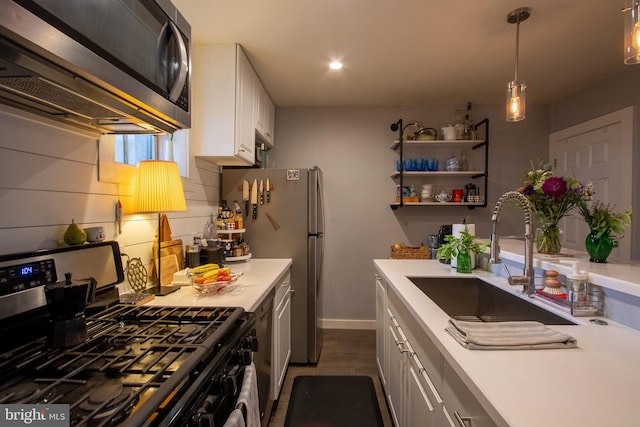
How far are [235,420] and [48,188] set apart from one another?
3.31 ft

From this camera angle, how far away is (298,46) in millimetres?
2193

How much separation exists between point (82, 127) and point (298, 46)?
153 cm

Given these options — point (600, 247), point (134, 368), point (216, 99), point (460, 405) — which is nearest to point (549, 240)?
point (600, 247)

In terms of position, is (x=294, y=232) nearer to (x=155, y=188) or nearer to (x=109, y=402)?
(x=155, y=188)

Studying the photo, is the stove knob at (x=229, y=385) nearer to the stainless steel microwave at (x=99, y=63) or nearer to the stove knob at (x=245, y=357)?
the stove knob at (x=245, y=357)

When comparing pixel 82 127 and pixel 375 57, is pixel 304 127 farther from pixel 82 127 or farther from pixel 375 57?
pixel 82 127

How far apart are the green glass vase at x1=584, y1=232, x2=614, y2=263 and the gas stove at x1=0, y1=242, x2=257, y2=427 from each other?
1543 mm

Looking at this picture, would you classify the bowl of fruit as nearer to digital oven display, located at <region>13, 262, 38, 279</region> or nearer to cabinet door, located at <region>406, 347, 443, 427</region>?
digital oven display, located at <region>13, 262, 38, 279</region>

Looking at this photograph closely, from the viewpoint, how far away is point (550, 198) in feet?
4.78

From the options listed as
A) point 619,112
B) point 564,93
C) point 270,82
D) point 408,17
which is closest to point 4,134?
point 408,17

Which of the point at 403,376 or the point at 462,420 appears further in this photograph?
the point at 403,376

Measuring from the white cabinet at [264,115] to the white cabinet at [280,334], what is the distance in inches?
54.1

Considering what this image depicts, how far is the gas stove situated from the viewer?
2.09 feet

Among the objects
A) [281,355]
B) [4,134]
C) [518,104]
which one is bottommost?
→ [281,355]
